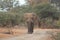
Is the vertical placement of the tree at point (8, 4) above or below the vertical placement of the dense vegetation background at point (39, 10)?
above

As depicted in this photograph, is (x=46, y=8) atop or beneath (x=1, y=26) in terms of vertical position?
atop

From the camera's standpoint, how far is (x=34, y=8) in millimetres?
29812

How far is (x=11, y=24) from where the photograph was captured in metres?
25.8

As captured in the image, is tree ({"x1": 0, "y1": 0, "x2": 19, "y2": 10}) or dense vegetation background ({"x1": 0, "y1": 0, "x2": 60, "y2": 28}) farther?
dense vegetation background ({"x1": 0, "y1": 0, "x2": 60, "y2": 28})

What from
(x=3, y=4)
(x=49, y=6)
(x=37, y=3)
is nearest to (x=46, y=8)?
(x=49, y=6)

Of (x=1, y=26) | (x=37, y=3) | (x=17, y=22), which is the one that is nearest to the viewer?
(x=1, y=26)

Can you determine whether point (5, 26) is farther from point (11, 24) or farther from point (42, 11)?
point (42, 11)

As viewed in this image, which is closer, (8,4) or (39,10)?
(8,4)

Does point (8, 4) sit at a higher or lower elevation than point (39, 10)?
higher

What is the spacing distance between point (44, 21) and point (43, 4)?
9.75 feet

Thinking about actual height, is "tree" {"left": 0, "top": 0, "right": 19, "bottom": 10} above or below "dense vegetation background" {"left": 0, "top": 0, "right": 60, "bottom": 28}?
above

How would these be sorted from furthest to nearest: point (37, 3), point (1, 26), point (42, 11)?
point (37, 3), point (42, 11), point (1, 26)

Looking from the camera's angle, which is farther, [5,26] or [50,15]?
[50,15]

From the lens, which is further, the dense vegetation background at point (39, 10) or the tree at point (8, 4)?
the dense vegetation background at point (39, 10)
